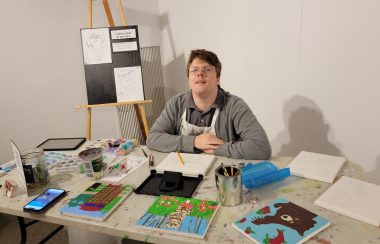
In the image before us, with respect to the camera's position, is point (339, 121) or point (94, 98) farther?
point (94, 98)

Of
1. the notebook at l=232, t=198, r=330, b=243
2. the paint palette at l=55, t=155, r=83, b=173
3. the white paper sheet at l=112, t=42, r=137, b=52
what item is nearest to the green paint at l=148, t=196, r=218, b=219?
the notebook at l=232, t=198, r=330, b=243

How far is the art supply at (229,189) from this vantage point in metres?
0.93

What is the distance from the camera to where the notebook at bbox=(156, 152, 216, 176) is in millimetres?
1187

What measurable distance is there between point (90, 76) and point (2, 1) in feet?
3.07

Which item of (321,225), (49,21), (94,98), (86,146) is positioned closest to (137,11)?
(49,21)

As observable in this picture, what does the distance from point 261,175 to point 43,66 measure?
2.33m

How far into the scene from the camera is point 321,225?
2.69 feet

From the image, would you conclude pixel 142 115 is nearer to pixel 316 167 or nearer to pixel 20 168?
pixel 20 168

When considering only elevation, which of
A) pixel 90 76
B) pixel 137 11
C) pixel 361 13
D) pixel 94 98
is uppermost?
pixel 137 11

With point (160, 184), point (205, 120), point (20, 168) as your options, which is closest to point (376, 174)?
point (205, 120)

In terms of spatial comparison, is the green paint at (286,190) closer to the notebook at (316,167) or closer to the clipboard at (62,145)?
the notebook at (316,167)

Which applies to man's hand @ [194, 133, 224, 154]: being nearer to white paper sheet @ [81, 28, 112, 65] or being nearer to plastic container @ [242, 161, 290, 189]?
plastic container @ [242, 161, 290, 189]

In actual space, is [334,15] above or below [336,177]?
above

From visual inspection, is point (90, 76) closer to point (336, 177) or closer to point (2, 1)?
point (2, 1)
